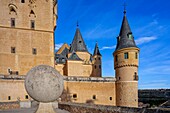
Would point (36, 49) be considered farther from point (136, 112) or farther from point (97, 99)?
point (136, 112)

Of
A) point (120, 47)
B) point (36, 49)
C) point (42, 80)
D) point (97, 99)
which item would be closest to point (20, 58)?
point (36, 49)

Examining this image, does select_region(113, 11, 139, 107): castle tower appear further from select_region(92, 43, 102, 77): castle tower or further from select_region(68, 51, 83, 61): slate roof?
select_region(92, 43, 102, 77): castle tower

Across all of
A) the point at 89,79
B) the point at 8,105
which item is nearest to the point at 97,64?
the point at 89,79

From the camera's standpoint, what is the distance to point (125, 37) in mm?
27172

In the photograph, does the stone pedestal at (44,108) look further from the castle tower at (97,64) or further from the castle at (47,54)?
the castle tower at (97,64)

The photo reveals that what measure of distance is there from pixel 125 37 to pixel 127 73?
5499 mm

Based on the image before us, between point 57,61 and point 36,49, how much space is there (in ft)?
27.6

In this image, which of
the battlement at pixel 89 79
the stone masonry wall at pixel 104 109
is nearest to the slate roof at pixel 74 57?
the battlement at pixel 89 79

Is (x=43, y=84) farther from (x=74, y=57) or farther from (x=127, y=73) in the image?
(x=74, y=57)

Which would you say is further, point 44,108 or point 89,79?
point 89,79

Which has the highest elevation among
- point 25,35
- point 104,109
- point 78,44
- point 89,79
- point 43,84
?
point 25,35

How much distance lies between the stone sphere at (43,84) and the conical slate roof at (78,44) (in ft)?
98.3

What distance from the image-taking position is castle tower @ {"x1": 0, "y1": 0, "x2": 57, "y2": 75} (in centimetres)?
2569

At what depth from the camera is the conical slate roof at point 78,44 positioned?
1459 inches
